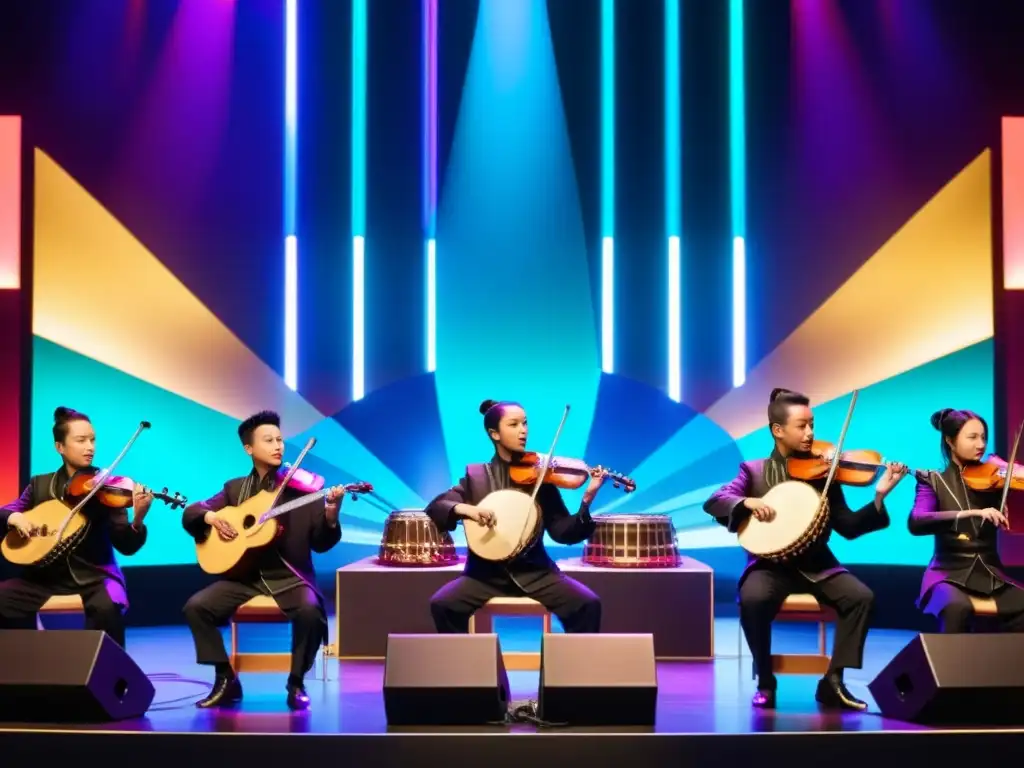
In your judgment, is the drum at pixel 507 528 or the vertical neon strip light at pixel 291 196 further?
the vertical neon strip light at pixel 291 196

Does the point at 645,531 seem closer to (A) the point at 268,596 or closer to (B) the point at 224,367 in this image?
(A) the point at 268,596

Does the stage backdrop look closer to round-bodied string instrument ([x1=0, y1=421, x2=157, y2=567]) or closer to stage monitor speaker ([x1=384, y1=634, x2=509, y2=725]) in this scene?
round-bodied string instrument ([x1=0, y1=421, x2=157, y2=567])

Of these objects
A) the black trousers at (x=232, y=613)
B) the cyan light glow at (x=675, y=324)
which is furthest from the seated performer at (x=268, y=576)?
the cyan light glow at (x=675, y=324)

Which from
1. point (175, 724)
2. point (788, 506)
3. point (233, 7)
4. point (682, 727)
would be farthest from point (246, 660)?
point (233, 7)

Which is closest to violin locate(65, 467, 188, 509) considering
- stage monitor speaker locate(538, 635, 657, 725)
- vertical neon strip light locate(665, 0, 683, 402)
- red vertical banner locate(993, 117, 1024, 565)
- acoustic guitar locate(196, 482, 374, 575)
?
acoustic guitar locate(196, 482, 374, 575)

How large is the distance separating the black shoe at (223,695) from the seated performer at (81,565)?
55cm

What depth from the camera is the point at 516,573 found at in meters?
4.66

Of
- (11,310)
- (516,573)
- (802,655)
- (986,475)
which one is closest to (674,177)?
(986,475)

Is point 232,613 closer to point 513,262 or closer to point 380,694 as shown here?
point 380,694

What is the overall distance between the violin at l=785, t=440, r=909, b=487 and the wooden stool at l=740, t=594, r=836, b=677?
564mm

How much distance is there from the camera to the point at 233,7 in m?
6.85

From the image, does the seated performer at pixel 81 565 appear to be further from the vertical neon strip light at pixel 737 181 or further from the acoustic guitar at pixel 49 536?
the vertical neon strip light at pixel 737 181

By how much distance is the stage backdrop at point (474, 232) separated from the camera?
21.7 feet

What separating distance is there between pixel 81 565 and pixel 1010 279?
16.1ft
